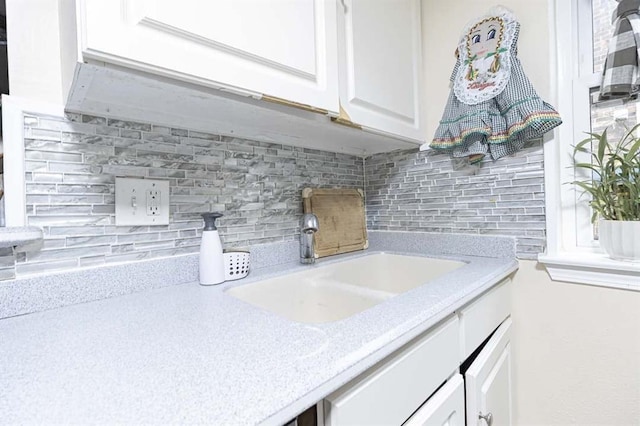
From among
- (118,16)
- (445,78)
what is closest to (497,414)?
(445,78)

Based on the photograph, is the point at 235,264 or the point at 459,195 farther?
the point at 459,195

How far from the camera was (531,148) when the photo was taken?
1054mm

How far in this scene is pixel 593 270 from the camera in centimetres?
93

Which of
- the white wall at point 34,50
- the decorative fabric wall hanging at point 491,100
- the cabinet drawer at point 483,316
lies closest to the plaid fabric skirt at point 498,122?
the decorative fabric wall hanging at point 491,100

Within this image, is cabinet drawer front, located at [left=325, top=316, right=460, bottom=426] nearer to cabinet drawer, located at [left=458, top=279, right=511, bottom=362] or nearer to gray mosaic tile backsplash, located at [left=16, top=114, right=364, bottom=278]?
cabinet drawer, located at [left=458, top=279, right=511, bottom=362]

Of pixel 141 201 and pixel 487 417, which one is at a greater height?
pixel 141 201

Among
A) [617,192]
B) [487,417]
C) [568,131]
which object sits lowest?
[487,417]

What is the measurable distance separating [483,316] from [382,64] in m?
0.85

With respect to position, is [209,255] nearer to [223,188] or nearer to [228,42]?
[223,188]

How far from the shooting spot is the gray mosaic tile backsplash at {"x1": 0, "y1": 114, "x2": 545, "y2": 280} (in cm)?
68

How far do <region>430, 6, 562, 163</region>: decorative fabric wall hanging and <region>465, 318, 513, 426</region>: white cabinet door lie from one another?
64cm

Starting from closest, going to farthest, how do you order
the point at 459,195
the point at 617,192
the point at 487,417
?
1. the point at 487,417
2. the point at 617,192
3. the point at 459,195

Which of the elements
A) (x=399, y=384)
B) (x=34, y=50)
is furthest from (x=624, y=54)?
(x=34, y=50)

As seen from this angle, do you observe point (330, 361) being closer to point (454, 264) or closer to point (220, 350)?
point (220, 350)
